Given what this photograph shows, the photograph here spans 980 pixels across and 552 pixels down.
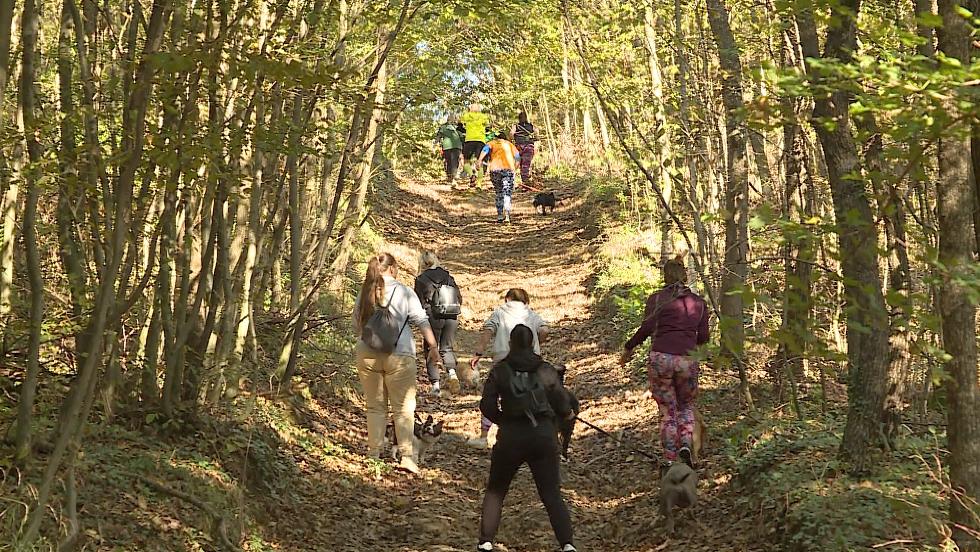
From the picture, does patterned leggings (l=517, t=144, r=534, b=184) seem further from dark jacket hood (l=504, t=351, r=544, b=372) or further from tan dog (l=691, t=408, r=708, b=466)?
dark jacket hood (l=504, t=351, r=544, b=372)

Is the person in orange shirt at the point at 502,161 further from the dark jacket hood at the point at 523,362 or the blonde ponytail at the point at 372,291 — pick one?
the dark jacket hood at the point at 523,362

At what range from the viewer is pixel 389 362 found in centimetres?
948

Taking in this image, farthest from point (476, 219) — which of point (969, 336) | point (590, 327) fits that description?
point (969, 336)

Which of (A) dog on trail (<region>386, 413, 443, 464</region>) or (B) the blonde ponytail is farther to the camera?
(A) dog on trail (<region>386, 413, 443, 464</region>)

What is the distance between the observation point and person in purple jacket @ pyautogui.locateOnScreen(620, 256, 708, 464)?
28.1ft

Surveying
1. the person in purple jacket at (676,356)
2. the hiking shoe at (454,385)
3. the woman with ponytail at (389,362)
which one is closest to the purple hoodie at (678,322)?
the person in purple jacket at (676,356)

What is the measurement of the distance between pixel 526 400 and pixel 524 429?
0.72 feet

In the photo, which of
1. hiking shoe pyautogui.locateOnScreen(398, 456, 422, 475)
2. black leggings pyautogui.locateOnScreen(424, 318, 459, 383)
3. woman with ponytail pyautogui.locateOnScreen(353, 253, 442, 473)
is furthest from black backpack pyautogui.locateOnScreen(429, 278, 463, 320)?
hiking shoe pyautogui.locateOnScreen(398, 456, 422, 475)

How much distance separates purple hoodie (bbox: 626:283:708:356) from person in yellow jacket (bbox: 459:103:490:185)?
14409 mm

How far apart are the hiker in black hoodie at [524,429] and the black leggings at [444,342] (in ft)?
15.8

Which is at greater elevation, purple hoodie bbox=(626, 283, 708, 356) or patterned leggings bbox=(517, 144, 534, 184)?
patterned leggings bbox=(517, 144, 534, 184)

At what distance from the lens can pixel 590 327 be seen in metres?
16.2

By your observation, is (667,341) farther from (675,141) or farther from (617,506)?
(675,141)

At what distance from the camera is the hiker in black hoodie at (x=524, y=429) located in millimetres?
7098
